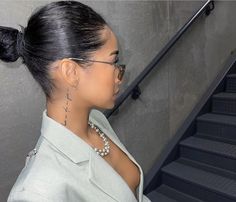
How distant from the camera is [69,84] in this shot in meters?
0.82

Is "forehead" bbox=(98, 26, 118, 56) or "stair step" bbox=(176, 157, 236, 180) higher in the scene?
"forehead" bbox=(98, 26, 118, 56)

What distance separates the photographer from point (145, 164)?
2520 mm

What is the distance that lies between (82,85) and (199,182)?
1.79m

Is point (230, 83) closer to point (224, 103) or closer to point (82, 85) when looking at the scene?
point (224, 103)

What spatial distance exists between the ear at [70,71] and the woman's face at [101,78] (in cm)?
2

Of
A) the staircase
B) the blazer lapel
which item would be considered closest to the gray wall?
the staircase

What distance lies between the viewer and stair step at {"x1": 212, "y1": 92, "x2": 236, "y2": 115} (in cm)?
276

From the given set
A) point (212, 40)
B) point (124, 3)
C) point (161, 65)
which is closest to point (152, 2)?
point (124, 3)

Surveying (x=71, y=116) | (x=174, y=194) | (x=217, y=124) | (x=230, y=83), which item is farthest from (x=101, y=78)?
(x=230, y=83)

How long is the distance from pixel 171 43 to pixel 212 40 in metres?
0.81

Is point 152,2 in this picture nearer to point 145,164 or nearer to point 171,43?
point 171,43

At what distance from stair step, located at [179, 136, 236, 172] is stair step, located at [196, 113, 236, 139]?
90 millimetres

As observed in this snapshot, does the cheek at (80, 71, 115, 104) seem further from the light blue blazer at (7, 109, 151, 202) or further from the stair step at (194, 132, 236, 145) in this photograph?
the stair step at (194, 132, 236, 145)

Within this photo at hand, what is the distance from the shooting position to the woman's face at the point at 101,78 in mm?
825
